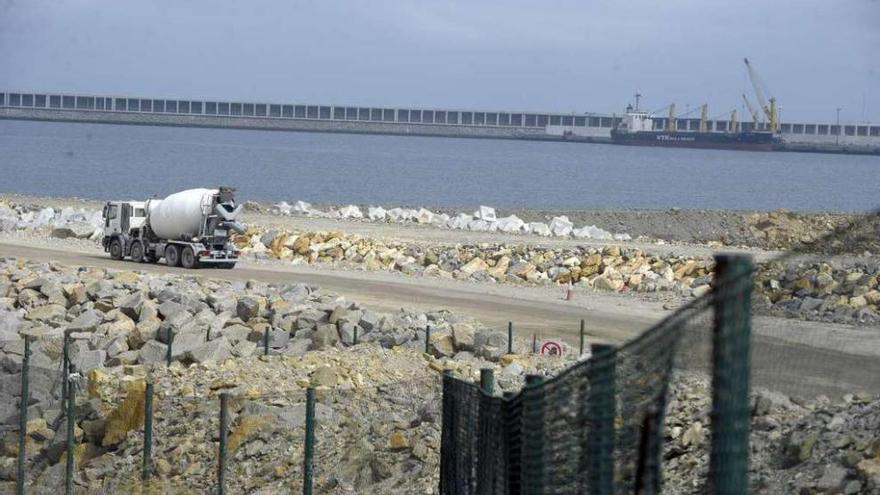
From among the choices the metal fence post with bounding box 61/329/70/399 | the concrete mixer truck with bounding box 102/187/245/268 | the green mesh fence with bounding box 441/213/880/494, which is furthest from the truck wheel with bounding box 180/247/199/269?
the green mesh fence with bounding box 441/213/880/494

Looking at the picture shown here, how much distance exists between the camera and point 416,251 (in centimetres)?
4384

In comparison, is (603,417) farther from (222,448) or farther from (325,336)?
(325,336)

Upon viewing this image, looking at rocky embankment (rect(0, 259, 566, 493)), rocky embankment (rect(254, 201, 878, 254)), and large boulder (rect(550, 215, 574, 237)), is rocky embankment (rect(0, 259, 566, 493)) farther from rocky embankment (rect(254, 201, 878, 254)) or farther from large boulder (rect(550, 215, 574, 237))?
rocky embankment (rect(254, 201, 878, 254))

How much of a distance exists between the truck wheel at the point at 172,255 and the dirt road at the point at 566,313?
1.49 feet

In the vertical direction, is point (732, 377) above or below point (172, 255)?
above

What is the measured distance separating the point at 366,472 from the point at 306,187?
110709 millimetres

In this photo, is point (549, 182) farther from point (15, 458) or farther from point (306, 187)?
point (15, 458)

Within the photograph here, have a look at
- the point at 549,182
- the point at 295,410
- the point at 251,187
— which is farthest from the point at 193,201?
the point at 549,182

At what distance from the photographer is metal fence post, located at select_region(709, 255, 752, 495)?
4488 millimetres

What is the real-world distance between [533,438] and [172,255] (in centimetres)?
3378

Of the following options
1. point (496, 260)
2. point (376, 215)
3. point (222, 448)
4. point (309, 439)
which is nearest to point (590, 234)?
point (376, 215)

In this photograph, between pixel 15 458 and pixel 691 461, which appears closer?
pixel 691 461

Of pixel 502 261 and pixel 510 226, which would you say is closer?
pixel 502 261

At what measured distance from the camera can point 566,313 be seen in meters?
31.6
